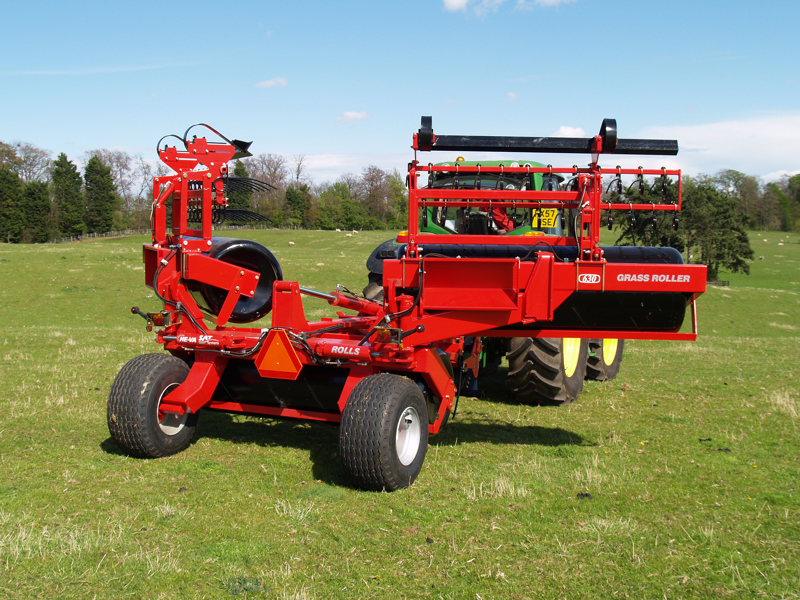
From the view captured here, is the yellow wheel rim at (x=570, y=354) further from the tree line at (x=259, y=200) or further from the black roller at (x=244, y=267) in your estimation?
the tree line at (x=259, y=200)

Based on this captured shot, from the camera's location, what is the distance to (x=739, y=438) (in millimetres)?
6551

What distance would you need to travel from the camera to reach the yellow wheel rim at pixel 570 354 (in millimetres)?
7887

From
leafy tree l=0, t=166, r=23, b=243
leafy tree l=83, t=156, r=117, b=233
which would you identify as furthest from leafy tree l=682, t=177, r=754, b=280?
leafy tree l=0, t=166, r=23, b=243

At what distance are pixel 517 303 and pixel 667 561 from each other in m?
2.14

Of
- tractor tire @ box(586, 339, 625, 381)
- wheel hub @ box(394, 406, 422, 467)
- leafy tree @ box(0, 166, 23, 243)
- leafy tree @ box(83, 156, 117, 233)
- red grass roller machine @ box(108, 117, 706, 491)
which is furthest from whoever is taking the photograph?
leafy tree @ box(83, 156, 117, 233)

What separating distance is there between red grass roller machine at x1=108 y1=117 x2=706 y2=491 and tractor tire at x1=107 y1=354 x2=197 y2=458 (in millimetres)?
10

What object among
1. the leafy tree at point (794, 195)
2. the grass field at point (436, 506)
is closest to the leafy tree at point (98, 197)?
the grass field at point (436, 506)

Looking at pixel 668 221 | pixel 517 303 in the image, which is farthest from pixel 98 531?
pixel 668 221

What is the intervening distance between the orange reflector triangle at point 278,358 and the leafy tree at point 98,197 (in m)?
69.3

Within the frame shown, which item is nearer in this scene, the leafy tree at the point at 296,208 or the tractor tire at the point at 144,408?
the tractor tire at the point at 144,408

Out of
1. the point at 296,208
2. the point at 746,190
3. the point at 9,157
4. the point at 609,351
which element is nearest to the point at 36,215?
the point at 9,157

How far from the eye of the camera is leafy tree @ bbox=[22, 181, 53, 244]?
206 feet

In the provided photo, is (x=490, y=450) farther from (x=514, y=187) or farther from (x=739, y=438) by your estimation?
(x=514, y=187)

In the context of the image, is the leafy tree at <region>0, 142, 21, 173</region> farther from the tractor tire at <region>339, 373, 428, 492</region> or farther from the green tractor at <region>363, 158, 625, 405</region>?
the tractor tire at <region>339, 373, 428, 492</region>
